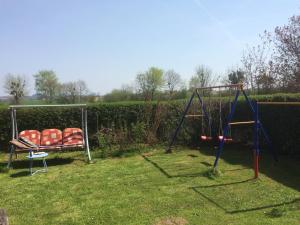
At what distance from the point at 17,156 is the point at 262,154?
657 cm

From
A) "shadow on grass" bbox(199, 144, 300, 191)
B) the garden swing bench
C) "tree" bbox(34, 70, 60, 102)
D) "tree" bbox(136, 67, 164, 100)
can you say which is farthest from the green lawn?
"tree" bbox(34, 70, 60, 102)

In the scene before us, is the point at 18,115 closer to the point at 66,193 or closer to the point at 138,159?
the point at 138,159

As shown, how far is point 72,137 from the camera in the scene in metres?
8.85

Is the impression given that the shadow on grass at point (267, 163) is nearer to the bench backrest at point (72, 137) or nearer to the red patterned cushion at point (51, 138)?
the bench backrest at point (72, 137)

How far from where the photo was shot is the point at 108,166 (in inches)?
320

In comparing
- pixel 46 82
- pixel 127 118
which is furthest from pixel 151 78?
pixel 127 118

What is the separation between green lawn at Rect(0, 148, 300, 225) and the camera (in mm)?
4828

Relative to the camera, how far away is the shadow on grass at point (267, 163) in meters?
6.60

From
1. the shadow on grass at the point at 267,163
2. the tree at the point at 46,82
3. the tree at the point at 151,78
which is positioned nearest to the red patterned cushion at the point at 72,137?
the shadow on grass at the point at 267,163

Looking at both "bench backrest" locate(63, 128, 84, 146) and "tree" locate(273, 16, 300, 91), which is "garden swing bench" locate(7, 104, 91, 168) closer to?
"bench backrest" locate(63, 128, 84, 146)

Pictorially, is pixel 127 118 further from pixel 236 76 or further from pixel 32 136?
pixel 236 76

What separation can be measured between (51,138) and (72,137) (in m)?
0.52

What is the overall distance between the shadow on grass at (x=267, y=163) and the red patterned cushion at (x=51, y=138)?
387 cm

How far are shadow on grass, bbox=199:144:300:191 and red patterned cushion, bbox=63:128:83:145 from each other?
11.0 feet
